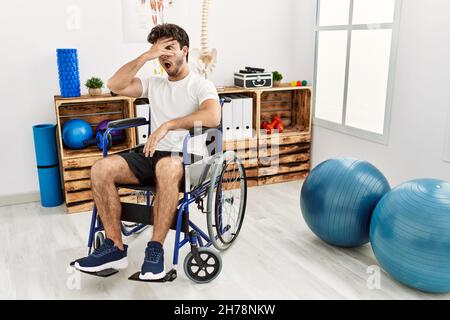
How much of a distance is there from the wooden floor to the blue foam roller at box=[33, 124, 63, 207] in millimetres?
170

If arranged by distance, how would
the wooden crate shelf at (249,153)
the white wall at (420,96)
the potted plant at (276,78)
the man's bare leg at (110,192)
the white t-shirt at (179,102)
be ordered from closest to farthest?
the man's bare leg at (110,192)
the white t-shirt at (179,102)
the white wall at (420,96)
the wooden crate shelf at (249,153)
the potted plant at (276,78)

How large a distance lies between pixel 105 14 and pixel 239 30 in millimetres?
1091

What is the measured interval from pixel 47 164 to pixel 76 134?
0.30 metres

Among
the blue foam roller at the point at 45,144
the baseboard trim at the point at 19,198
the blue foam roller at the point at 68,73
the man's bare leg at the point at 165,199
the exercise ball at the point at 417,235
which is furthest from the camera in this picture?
the baseboard trim at the point at 19,198

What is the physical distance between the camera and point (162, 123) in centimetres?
229

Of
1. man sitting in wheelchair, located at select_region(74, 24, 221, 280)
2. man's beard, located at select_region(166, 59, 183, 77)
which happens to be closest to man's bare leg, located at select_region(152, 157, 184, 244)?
man sitting in wheelchair, located at select_region(74, 24, 221, 280)

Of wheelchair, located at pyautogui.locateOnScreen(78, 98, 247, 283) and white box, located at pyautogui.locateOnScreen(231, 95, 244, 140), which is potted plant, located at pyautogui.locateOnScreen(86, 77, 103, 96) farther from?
white box, located at pyautogui.locateOnScreen(231, 95, 244, 140)

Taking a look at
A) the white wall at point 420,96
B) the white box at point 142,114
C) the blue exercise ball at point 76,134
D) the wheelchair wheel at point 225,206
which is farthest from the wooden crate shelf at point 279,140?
the blue exercise ball at point 76,134

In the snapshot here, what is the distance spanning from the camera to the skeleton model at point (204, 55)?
3363mm

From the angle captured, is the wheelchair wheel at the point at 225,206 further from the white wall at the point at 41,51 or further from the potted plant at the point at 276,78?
the white wall at the point at 41,51

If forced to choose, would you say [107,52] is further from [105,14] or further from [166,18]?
[166,18]

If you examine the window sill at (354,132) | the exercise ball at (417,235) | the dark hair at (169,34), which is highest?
the dark hair at (169,34)

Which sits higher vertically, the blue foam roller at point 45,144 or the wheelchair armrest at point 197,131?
the wheelchair armrest at point 197,131

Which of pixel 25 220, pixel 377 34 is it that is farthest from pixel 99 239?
pixel 377 34
